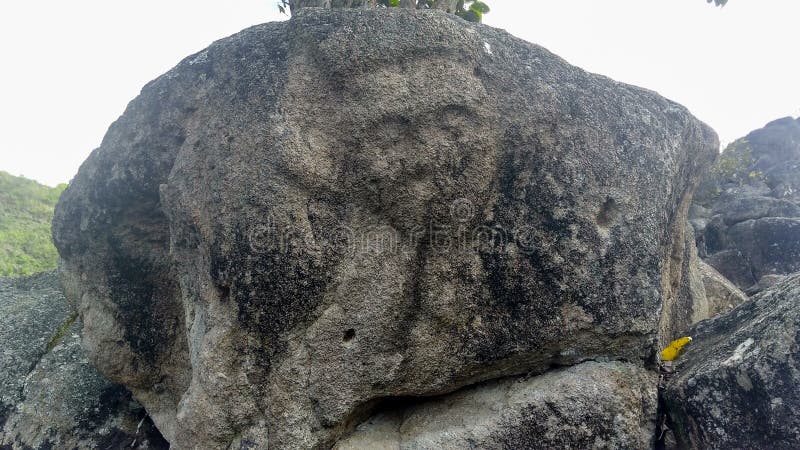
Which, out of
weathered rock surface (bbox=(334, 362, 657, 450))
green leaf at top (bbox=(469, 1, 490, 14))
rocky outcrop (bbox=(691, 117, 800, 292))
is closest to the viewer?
weathered rock surface (bbox=(334, 362, 657, 450))

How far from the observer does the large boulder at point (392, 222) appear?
10.1 ft

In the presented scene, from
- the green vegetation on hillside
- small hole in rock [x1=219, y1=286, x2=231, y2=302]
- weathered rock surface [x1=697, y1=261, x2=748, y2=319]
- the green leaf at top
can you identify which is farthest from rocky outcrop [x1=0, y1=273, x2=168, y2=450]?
the green vegetation on hillside

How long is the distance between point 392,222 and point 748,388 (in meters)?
2.18

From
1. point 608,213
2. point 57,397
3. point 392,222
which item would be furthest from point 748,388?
point 57,397

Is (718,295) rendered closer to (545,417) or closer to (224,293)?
(545,417)

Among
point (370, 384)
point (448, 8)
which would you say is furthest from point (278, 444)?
point (448, 8)

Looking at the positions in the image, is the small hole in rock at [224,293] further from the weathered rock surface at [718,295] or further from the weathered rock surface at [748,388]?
the weathered rock surface at [718,295]

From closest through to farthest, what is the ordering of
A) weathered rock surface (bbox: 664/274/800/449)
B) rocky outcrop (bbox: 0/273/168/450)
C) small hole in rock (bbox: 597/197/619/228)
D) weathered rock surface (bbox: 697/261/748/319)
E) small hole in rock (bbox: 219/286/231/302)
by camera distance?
1. weathered rock surface (bbox: 664/274/800/449)
2. small hole in rock (bbox: 219/286/231/302)
3. small hole in rock (bbox: 597/197/619/228)
4. rocky outcrop (bbox: 0/273/168/450)
5. weathered rock surface (bbox: 697/261/748/319)

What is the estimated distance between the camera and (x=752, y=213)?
303 inches

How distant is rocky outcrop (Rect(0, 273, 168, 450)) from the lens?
3.85 m

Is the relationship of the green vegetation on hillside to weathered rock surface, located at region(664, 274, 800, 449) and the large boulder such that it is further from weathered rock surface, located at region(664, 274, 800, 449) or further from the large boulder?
weathered rock surface, located at region(664, 274, 800, 449)

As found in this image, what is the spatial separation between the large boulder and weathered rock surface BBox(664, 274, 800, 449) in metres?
0.34

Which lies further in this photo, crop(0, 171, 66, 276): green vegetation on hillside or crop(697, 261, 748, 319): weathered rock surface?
crop(0, 171, 66, 276): green vegetation on hillside

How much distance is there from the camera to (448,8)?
5.52 m
